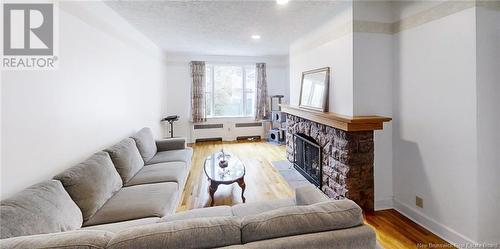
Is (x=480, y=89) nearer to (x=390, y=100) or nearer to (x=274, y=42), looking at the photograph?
(x=390, y=100)

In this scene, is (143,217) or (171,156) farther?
(171,156)

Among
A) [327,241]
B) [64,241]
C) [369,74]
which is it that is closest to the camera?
[64,241]

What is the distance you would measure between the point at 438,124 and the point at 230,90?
17.6 feet

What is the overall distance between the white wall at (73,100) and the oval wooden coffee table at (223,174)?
1.29m

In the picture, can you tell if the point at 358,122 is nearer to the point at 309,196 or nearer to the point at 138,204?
→ the point at 309,196

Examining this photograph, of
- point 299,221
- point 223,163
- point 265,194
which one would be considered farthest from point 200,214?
point 265,194

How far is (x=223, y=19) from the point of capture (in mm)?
3398

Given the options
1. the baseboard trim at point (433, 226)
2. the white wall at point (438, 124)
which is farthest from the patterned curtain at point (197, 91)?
the baseboard trim at point (433, 226)

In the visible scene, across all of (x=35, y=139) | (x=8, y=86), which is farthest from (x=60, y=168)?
(x=8, y=86)

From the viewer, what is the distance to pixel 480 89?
192 centimetres

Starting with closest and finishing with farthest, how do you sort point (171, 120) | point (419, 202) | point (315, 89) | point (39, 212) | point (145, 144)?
1. point (39, 212)
2. point (419, 202)
3. point (145, 144)
4. point (315, 89)
5. point (171, 120)

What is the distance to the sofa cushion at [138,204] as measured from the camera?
1849 millimetres

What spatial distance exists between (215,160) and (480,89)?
2.94m

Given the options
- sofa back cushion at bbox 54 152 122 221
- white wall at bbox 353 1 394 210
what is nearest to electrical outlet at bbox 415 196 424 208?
white wall at bbox 353 1 394 210
